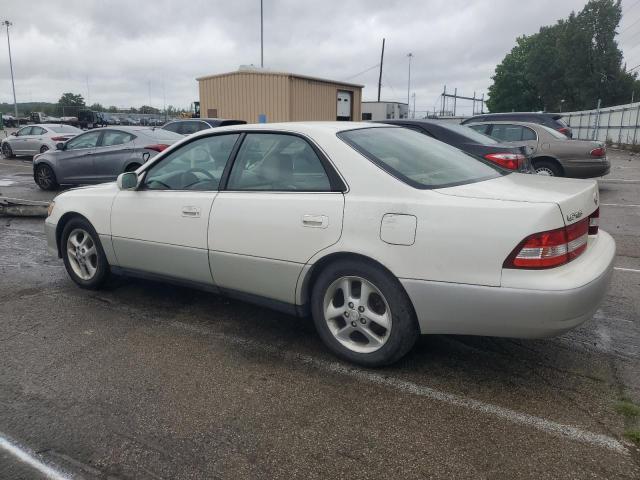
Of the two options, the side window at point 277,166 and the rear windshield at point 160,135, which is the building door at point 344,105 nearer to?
the rear windshield at point 160,135

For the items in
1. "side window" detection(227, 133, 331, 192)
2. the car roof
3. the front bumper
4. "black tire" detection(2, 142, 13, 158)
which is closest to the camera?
"side window" detection(227, 133, 331, 192)

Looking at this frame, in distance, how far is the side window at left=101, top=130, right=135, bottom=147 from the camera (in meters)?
10.8

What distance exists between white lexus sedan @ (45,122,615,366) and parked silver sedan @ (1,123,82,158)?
55.2ft

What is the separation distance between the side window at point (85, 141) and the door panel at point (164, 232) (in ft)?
24.9

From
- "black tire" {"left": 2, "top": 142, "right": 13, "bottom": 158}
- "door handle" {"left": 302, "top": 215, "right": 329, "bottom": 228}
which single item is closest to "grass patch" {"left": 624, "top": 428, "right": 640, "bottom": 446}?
"door handle" {"left": 302, "top": 215, "right": 329, "bottom": 228}

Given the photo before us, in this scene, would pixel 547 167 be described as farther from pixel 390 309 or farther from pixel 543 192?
pixel 390 309

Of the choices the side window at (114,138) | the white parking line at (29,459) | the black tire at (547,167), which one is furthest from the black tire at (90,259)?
the black tire at (547,167)

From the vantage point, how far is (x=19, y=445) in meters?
2.62

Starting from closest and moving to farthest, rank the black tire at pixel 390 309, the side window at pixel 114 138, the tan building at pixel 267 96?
the black tire at pixel 390 309 < the side window at pixel 114 138 < the tan building at pixel 267 96

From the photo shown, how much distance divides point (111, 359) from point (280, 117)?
21032 mm

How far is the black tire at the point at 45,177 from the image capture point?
1179cm

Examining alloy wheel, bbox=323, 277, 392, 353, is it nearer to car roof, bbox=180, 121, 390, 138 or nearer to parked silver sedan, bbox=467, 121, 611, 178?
car roof, bbox=180, 121, 390, 138

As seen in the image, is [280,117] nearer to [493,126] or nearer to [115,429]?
[493,126]

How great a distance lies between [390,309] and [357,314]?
25 cm
